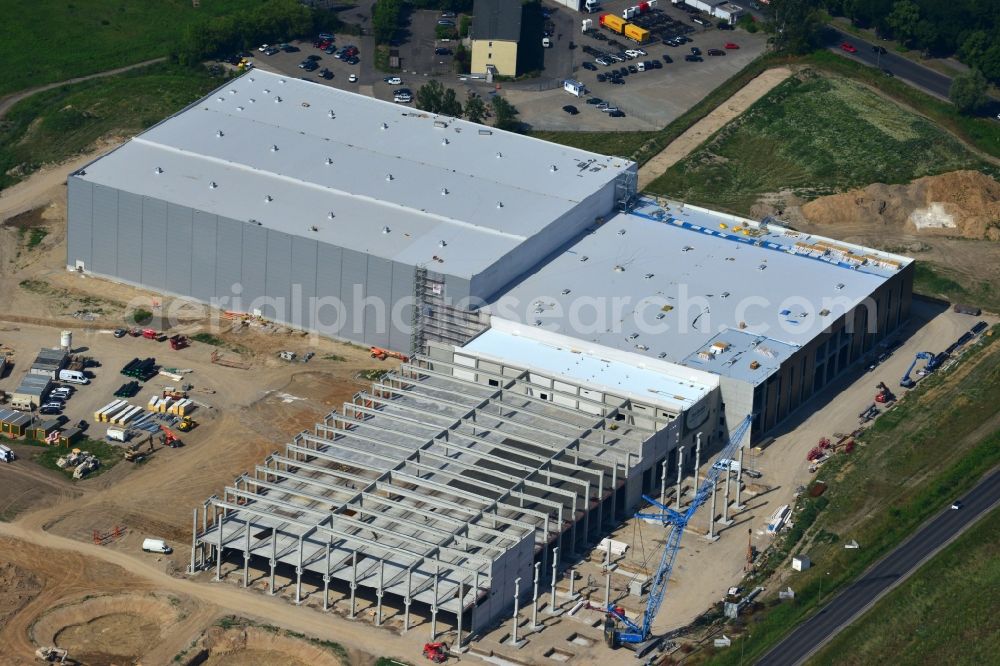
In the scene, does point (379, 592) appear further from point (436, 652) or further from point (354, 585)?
point (436, 652)

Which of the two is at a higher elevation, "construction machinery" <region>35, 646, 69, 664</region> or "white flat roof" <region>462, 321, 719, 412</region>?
"white flat roof" <region>462, 321, 719, 412</region>

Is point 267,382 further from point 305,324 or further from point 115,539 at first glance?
point 115,539

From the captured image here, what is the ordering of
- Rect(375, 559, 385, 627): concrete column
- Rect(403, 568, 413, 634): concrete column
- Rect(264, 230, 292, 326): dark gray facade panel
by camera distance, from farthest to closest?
1. Rect(264, 230, 292, 326): dark gray facade panel
2. Rect(375, 559, 385, 627): concrete column
3. Rect(403, 568, 413, 634): concrete column

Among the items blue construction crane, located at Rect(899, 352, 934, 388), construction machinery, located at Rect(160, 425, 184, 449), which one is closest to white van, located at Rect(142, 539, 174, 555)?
construction machinery, located at Rect(160, 425, 184, 449)

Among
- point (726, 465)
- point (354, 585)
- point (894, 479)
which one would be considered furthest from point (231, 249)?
point (894, 479)

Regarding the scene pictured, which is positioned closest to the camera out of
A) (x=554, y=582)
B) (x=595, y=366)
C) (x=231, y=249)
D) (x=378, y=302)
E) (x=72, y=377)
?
(x=554, y=582)

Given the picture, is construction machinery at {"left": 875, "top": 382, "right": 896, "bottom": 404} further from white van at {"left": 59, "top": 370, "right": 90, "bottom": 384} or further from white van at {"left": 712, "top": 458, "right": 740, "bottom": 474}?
white van at {"left": 59, "top": 370, "right": 90, "bottom": 384}

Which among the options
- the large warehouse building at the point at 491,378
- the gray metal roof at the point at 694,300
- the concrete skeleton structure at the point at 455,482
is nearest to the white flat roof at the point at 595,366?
the large warehouse building at the point at 491,378
